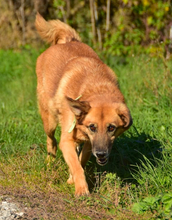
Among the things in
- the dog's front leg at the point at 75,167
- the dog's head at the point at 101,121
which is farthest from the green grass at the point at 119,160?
the dog's head at the point at 101,121

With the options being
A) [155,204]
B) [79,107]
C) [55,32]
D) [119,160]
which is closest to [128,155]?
[119,160]

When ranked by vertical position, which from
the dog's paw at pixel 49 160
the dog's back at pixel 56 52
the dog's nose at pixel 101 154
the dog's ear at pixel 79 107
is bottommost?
the dog's paw at pixel 49 160

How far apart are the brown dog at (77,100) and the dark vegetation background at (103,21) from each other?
3.86 metres

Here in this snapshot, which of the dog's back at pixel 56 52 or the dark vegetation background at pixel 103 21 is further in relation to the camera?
the dark vegetation background at pixel 103 21

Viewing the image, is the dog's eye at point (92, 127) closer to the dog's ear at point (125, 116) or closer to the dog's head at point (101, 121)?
the dog's head at point (101, 121)

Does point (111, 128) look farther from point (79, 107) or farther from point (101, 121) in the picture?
point (79, 107)

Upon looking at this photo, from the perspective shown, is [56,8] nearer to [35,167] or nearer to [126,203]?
[35,167]

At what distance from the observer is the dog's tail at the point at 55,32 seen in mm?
5992

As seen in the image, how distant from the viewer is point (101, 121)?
13.9 ft

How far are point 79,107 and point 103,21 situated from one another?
26.7 feet

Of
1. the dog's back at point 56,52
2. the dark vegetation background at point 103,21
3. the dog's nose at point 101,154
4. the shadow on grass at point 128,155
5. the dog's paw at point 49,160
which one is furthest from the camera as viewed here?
the dark vegetation background at point 103,21

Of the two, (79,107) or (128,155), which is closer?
(79,107)

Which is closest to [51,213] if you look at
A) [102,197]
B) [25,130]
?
[102,197]

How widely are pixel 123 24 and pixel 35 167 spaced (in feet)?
22.9
